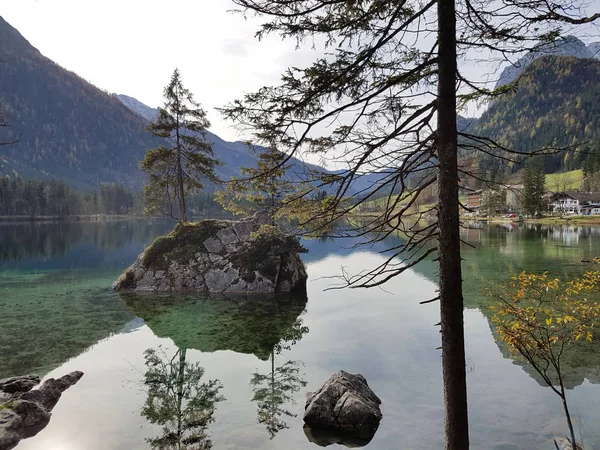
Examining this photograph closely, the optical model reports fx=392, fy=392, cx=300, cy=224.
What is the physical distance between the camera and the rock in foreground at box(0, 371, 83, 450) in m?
10.4

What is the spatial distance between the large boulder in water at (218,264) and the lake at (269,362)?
8.10 feet

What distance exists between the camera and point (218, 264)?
30172 mm

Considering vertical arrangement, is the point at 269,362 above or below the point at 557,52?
below

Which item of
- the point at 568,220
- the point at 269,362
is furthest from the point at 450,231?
the point at 568,220

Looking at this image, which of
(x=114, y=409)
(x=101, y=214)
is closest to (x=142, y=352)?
(x=114, y=409)

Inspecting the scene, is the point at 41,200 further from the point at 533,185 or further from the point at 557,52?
the point at 557,52

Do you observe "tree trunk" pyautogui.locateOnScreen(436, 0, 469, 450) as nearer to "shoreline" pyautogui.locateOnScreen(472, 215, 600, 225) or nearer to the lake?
the lake

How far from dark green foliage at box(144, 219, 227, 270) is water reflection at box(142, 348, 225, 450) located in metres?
14.6

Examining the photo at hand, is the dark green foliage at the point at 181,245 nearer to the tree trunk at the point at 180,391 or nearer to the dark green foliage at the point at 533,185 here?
the tree trunk at the point at 180,391

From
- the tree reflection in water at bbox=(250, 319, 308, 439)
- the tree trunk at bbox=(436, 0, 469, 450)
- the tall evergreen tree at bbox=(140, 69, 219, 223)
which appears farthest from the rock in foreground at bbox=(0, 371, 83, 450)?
the tall evergreen tree at bbox=(140, 69, 219, 223)

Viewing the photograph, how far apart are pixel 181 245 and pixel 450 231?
27.6m

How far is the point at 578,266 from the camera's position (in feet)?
115

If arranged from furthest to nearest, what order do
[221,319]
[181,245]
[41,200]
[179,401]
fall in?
1. [41,200]
2. [181,245]
3. [221,319]
4. [179,401]

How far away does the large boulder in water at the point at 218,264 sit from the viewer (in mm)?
29328
